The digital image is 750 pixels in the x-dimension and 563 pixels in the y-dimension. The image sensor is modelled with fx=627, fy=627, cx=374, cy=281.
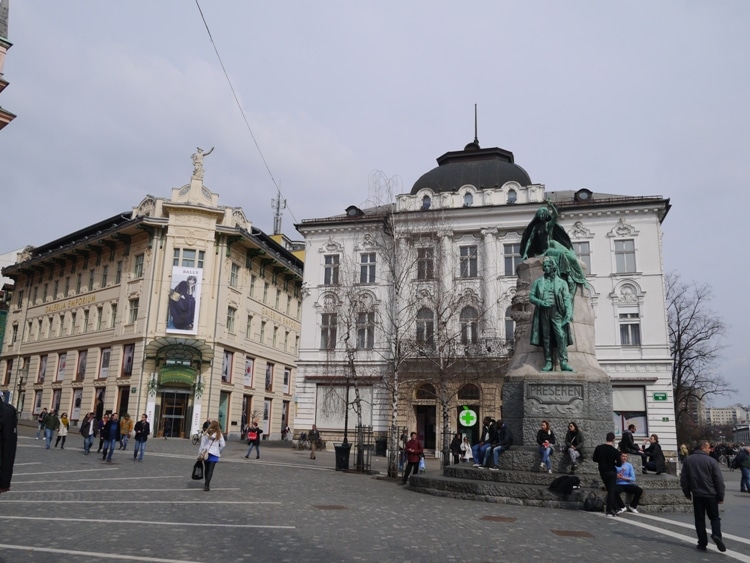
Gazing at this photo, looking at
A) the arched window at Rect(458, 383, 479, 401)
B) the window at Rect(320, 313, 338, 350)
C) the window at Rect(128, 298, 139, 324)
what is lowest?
the arched window at Rect(458, 383, 479, 401)

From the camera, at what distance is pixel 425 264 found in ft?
119

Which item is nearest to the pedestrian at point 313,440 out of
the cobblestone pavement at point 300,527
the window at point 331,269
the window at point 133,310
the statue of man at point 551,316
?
the window at point 331,269

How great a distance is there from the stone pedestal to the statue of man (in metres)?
0.41

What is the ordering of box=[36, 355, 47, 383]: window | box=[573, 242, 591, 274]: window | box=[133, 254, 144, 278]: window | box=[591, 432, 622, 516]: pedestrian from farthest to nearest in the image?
1. box=[36, 355, 47, 383]: window
2. box=[133, 254, 144, 278]: window
3. box=[573, 242, 591, 274]: window
4. box=[591, 432, 622, 516]: pedestrian

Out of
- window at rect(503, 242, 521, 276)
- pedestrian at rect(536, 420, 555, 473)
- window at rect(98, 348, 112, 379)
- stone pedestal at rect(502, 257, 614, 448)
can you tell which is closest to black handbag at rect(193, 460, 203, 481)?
stone pedestal at rect(502, 257, 614, 448)

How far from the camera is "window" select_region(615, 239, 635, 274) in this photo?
35375mm

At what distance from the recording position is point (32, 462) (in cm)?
1898

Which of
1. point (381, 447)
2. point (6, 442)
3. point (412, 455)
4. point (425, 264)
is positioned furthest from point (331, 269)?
point (6, 442)

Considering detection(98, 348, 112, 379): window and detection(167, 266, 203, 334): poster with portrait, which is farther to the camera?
detection(98, 348, 112, 379): window

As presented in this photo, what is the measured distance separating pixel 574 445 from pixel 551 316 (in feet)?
9.49

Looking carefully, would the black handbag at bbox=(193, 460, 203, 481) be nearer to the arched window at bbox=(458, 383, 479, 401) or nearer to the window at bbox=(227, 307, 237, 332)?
the arched window at bbox=(458, 383, 479, 401)

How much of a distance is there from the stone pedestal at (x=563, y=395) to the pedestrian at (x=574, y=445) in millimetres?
526

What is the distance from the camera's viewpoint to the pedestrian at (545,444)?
42.4 ft

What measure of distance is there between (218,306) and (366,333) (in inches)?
420
